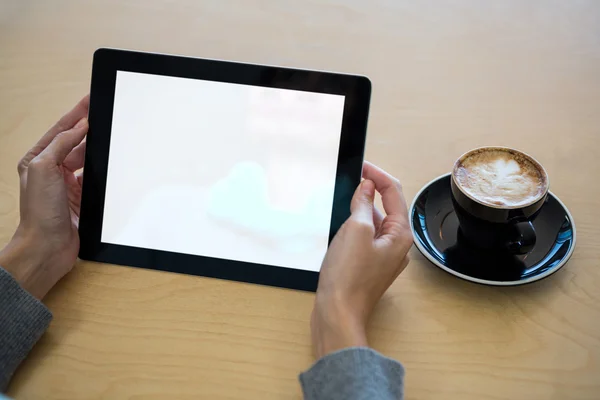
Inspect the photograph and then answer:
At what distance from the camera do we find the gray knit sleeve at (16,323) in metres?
0.62

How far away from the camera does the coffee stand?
0.68 m

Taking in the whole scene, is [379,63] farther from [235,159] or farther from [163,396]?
[163,396]

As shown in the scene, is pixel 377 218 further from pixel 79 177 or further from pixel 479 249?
pixel 79 177

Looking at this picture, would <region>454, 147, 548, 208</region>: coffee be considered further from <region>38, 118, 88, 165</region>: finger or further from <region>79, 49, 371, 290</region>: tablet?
<region>38, 118, 88, 165</region>: finger

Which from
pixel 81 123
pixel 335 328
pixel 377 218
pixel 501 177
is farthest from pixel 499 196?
pixel 81 123

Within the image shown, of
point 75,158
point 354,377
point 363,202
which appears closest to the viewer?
point 354,377

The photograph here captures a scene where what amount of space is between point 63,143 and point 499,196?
1.69 ft

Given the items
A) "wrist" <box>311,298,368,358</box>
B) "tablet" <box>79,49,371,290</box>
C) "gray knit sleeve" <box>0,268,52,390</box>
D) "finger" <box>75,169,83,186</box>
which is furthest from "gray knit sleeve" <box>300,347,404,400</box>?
"finger" <box>75,169,83,186</box>

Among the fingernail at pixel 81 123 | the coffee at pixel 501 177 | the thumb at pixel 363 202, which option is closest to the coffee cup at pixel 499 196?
the coffee at pixel 501 177

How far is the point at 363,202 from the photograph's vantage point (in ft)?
2.19

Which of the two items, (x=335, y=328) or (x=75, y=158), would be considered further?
(x=75, y=158)

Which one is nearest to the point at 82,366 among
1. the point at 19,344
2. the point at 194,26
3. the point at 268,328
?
the point at 19,344

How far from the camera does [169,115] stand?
0.71 m

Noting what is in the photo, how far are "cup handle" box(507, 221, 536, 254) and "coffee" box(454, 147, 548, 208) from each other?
0.13 ft
